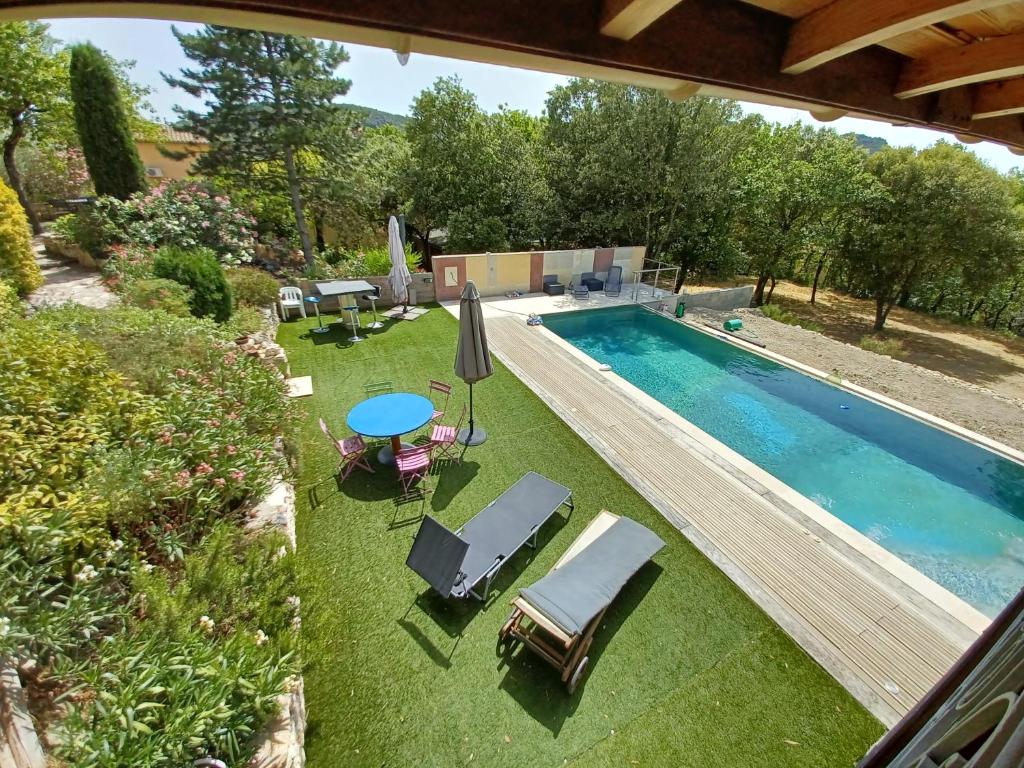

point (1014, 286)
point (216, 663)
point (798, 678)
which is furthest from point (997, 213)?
point (216, 663)

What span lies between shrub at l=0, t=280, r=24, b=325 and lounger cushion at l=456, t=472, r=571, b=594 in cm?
609

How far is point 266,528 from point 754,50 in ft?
17.7

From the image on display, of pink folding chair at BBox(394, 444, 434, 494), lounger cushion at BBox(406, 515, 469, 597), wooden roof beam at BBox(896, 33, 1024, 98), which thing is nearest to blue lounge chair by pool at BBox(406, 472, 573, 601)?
lounger cushion at BBox(406, 515, 469, 597)

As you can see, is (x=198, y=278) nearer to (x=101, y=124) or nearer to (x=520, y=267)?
(x=520, y=267)

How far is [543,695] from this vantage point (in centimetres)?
399

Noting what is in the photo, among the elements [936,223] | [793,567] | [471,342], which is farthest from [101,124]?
[936,223]

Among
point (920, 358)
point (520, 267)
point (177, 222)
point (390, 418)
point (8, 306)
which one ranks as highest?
point (177, 222)

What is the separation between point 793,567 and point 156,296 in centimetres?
1193

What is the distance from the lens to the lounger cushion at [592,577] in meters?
4.07

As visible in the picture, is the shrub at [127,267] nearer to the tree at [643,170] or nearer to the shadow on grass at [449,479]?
the shadow on grass at [449,479]

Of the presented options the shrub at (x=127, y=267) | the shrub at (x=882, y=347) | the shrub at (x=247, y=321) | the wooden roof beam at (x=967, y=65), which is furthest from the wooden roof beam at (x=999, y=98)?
the shrub at (x=882, y=347)

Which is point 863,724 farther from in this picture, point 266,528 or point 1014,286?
point 1014,286

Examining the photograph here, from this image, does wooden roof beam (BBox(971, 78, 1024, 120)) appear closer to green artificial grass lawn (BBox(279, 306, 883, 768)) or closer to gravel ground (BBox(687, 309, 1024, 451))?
green artificial grass lawn (BBox(279, 306, 883, 768))

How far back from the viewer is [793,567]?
17.3 ft
